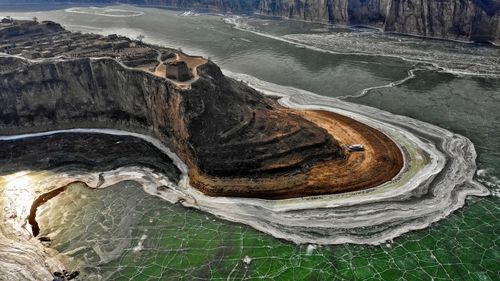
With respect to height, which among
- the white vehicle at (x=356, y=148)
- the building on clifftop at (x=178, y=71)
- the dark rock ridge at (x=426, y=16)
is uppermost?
the dark rock ridge at (x=426, y=16)

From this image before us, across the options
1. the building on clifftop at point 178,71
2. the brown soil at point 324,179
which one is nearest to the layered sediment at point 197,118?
the brown soil at point 324,179

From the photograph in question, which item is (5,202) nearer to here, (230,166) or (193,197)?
(193,197)

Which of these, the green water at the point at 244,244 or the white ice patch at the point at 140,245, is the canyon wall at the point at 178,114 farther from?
the white ice patch at the point at 140,245

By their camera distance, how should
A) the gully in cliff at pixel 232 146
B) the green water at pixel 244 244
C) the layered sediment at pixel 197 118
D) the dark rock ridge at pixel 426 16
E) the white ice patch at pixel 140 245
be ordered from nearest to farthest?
the green water at pixel 244 244 → the white ice patch at pixel 140 245 → the gully in cliff at pixel 232 146 → the layered sediment at pixel 197 118 → the dark rock ridge at pixel 426 16

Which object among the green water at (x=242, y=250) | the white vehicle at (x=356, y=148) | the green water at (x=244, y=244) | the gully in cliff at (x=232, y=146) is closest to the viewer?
the green water at (x=242, y=250)

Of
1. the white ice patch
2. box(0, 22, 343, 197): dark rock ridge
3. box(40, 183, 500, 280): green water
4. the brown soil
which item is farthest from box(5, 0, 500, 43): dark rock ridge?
the white ice patch

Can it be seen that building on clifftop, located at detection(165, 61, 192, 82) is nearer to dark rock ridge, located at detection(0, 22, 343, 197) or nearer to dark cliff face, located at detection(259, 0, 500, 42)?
dark rock ridge, located at detection(0, 22, 343, 197)
